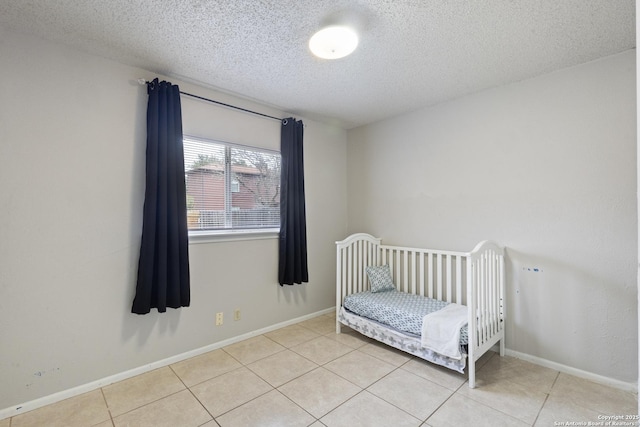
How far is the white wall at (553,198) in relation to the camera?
212cm

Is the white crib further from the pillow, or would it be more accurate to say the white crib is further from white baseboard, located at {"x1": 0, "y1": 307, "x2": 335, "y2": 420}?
white baseboard, located at {"x1": 0, "y1": 307, "x2": 335, "y2": 420}

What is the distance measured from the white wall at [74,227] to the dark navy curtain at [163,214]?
0.14m

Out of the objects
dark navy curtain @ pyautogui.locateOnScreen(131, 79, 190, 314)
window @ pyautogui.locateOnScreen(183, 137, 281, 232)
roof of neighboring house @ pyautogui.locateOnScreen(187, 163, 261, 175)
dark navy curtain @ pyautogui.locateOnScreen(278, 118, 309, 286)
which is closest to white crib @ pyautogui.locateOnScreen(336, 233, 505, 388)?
dark navy curtain @ pyautogui.locateOnScreen(278, 118, 309, 286)

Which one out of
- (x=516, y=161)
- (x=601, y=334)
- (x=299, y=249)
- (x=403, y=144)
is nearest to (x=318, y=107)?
(x=403, y=144)

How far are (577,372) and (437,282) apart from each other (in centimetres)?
120

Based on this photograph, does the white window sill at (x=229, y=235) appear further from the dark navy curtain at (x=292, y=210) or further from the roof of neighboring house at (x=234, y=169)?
the roof of neighboring house at (x=234, y=169)

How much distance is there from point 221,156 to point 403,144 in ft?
6.66

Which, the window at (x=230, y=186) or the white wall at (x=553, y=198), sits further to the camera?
the window at (x=230, y=186)

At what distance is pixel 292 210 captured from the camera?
10.6ft

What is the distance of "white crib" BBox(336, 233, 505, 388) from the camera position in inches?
87.1

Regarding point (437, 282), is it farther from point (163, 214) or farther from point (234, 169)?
point (163, 214)

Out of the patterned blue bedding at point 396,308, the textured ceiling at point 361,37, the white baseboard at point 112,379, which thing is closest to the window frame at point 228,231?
the textured ceiling at point 361,37

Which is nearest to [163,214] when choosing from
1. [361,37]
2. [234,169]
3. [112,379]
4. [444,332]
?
[234,169]

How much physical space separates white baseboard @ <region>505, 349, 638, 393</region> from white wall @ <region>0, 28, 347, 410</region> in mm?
2772
